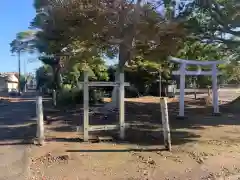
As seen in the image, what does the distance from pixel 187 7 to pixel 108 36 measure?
4.22 m

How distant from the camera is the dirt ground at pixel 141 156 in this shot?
8273 millimetres

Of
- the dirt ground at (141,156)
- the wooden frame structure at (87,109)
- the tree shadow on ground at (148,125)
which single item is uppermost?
the wooden frame structure at (87,109)

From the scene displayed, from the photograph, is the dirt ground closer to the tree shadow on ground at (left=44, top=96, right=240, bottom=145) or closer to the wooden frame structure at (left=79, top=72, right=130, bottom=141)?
the tree shadow on ground at (left=44, top=96, right=240, bottom=145)

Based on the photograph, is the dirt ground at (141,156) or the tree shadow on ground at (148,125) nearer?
the dirt ground at (141,156)

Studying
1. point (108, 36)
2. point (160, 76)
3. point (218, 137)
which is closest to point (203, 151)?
point (218, 137)

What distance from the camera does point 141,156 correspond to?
379 inches

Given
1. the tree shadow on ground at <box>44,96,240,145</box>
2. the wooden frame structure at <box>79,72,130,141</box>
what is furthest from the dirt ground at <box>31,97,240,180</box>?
the wooden frame structure at <box>79,72,130,141</box>

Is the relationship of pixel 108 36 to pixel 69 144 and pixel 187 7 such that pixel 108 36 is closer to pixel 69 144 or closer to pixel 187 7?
pixel 187 7

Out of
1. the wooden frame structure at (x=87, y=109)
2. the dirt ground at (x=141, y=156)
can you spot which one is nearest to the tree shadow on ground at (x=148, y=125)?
the dirt ground at (x=141, y=156)

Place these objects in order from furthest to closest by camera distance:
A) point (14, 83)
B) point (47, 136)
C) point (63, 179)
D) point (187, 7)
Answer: point (14, 83)
point (187, 7)
point (47, 136)
point (63, 179)

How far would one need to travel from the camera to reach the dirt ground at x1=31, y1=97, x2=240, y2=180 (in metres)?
8.27

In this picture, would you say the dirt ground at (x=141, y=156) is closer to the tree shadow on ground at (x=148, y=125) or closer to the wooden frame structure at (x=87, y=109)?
the tree shadow on ground at (x=148, y=125)

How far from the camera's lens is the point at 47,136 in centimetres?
1227

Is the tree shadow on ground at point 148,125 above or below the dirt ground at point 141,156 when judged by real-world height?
above
